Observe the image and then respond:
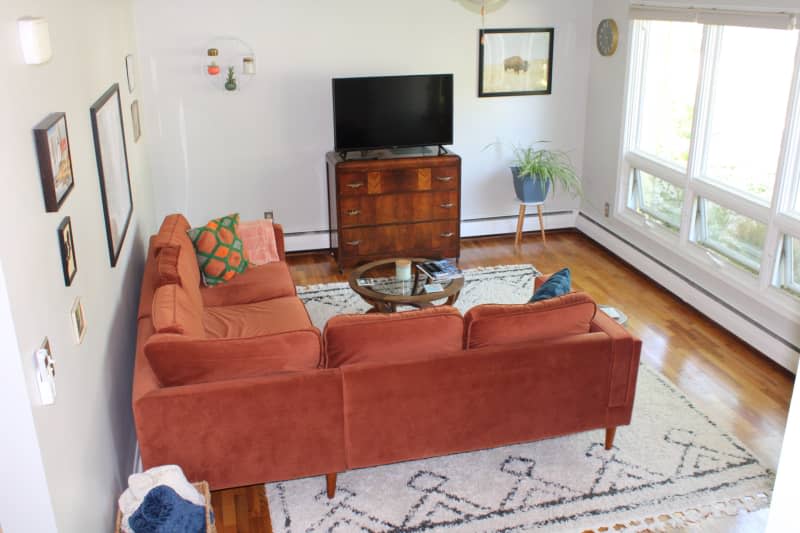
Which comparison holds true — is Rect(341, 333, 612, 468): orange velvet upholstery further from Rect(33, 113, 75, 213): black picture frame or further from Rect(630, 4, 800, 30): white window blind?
Rect(630, 4, 800, 30): white window blind

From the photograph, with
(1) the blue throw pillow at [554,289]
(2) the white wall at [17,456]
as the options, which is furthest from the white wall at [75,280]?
(1) the blue throw pillow at [554,289]

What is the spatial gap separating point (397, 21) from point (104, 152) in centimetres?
341

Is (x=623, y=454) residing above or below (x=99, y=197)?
below

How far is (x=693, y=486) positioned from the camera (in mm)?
3555

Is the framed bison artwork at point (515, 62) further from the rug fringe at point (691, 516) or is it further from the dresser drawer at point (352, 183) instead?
the rug fringe at point (691, 516)

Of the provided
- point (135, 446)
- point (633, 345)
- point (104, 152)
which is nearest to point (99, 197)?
point (104, 152)

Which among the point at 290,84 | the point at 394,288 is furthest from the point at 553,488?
the point at 290,84

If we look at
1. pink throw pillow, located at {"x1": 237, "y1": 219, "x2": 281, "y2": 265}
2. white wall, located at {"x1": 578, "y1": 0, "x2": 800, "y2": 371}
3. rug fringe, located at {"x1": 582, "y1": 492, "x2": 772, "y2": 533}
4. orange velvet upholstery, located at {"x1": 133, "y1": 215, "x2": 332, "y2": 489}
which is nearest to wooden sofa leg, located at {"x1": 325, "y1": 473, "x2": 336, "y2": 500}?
orange velvet upholstery, located at {"x1": 133, "y1": 215, "x2": 332, "y2": 489}

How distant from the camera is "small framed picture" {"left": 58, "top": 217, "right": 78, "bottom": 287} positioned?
8.47 feet

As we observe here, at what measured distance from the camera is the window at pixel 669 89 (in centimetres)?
554

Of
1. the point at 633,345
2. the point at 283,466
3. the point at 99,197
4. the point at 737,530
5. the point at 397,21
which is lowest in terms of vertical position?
the point at 737,530

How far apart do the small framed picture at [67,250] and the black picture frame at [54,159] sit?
3.3 inches

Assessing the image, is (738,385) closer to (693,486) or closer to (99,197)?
(693,486)

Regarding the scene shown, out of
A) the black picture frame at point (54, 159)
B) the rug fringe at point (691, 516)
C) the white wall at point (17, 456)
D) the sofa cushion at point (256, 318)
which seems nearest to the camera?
the white wall at point (17, 456)
